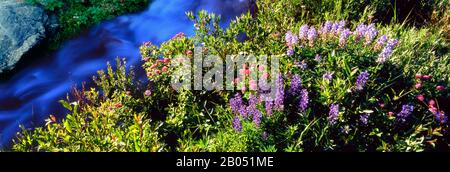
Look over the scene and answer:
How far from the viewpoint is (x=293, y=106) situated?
3701 millimetres

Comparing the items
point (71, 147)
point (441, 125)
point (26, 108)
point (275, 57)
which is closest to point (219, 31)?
point (275, 57)

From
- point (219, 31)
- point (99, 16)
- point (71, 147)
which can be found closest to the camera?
point (71, 147)

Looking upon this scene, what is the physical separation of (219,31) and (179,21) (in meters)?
2.66

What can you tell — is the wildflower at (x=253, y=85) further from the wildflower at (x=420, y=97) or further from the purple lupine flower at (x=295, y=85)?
the wildflower at (x=420, y=97)

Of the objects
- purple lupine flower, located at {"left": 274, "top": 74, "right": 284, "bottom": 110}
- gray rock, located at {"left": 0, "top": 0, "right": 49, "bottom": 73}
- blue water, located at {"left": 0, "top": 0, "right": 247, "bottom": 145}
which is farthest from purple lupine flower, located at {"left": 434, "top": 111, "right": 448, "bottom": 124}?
gray rock, located at {"left": 0, "top": 0, "right": 49, "bottom": 73}

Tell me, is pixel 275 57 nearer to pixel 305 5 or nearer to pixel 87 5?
pixel 305 5

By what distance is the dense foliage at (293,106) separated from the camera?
11.4ft

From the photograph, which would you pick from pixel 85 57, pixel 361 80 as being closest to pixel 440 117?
pixel 361 80

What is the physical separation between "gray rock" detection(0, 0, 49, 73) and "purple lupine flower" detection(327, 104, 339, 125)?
4959 mm

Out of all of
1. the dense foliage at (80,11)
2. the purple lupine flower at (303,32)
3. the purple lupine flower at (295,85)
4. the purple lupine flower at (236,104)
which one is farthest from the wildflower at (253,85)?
the dense foliage at (80,11)

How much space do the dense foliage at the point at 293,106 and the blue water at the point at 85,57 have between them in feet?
5.13

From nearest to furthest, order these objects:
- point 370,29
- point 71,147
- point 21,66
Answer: point 71,147 → point 370,29 → point 21,66

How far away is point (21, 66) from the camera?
6266 millimetres

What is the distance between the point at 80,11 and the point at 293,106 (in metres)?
4.83
